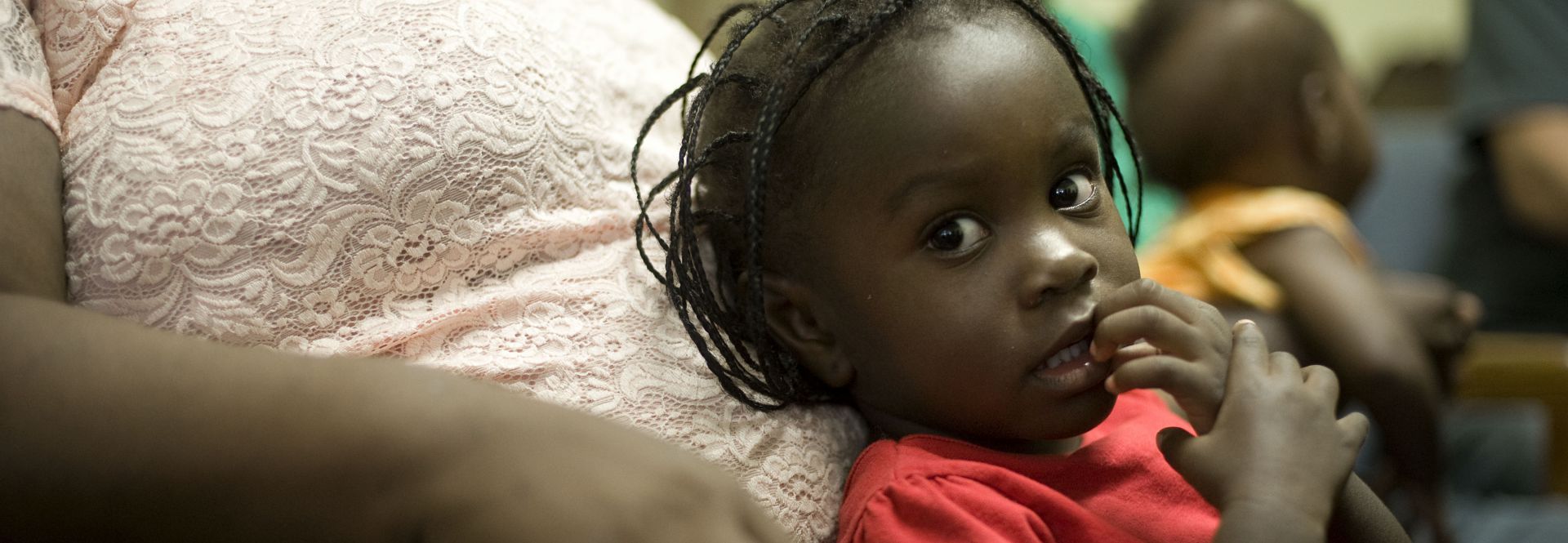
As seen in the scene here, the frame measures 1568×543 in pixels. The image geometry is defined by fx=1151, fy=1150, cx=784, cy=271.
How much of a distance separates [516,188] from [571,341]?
128 millimetres

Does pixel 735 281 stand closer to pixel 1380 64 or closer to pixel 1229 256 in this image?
pixel 1229 256

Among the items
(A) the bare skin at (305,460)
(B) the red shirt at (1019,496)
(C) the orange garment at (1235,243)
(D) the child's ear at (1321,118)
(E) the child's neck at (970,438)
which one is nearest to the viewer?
(A) the bare skin at (305,460)

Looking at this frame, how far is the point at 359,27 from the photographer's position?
0.90 meters

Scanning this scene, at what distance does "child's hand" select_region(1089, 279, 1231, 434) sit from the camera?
2.77ft

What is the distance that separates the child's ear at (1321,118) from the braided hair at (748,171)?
971mm

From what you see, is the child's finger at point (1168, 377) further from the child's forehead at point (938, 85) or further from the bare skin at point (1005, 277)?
the child's forehead at point (938, 85)

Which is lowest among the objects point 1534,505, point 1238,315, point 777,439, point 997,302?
point 1534,505

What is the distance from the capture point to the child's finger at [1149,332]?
845 millimetres

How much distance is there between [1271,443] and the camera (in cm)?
81

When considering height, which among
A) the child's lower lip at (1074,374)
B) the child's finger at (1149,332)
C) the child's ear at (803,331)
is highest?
the child's finger at (1149,332)

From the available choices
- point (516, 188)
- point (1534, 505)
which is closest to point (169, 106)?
point (516, 188)

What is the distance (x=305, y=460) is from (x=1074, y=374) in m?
0.57

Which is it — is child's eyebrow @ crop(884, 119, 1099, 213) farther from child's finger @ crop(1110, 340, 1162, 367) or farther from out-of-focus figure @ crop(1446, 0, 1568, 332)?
out-of-focus figure @ crop(1446, 0, 1568, 332)

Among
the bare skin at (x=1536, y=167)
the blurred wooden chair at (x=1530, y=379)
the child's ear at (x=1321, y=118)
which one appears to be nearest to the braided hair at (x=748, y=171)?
the child's ear at (x=1321, y=118)
